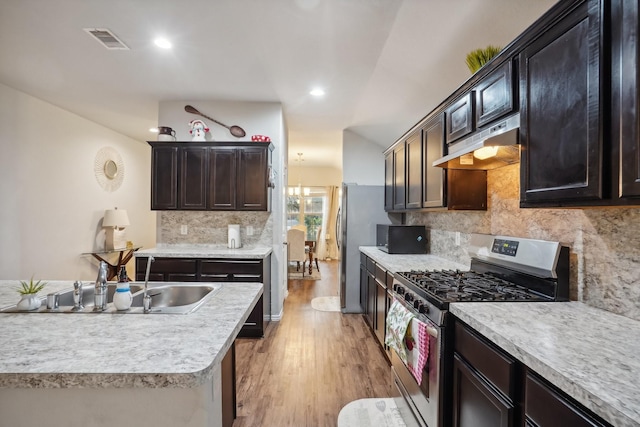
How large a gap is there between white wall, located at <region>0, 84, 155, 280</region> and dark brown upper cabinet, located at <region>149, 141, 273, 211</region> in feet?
4.81

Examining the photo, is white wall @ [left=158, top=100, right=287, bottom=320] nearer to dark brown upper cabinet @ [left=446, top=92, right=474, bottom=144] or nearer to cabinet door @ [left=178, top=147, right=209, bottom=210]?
cabinet door @ [left=178, top=147, right=209, bottom=210]

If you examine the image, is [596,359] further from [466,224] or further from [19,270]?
[19,270]

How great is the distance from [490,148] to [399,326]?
1.16m

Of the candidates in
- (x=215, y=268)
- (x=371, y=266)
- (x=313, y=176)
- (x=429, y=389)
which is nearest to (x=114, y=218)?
(x=215, y=268)

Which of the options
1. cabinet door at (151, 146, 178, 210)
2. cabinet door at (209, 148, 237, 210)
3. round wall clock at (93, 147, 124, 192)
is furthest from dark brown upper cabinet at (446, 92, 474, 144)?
round wall clock at (93, 147, 124, 192)

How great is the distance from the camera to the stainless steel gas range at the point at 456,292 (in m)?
1.51

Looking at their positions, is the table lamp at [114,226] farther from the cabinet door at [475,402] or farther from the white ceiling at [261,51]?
the cabinet door at [475,402]

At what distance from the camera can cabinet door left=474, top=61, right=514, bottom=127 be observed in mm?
1512

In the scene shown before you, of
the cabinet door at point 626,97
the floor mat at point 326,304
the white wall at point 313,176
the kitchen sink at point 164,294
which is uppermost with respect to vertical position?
the white wall at point 313,176

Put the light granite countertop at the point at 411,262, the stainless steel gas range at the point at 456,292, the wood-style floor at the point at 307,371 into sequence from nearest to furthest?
the stainless steel gas range at the point at 456,292 < the wood-style floor at the point at 307,371 < the light granite countertop at the point at 411,262

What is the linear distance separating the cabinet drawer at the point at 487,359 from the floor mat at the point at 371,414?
90 cm

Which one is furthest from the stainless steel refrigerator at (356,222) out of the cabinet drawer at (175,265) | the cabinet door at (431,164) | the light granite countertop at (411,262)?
the cabinet drawer at (175,265)

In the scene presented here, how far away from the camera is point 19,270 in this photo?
352 cm

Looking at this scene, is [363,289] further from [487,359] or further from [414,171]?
[487,359]
